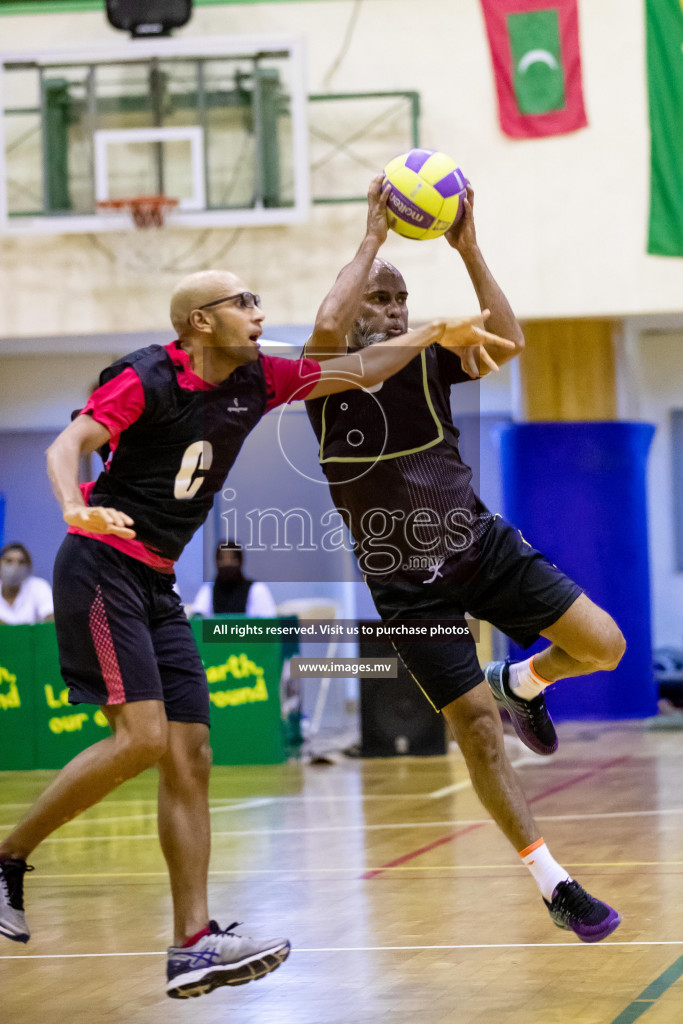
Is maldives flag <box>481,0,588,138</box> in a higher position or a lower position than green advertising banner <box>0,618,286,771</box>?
higher

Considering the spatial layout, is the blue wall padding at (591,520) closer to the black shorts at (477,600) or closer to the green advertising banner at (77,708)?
the green advertising banner at (77,708)

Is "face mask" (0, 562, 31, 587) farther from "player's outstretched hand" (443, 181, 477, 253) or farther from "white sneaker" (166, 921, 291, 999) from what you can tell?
"white sneaker" (166, 921, 291, 999)

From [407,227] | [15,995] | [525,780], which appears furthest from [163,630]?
[525,780]

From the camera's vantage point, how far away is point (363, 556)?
4.75 m

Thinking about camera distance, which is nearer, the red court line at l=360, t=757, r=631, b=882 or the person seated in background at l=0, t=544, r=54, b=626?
the red court line at l=360, t=757, r=631, b=882

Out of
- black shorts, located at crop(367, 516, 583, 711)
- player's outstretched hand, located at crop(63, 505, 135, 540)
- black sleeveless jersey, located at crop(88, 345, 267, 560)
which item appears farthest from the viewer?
black shorts, located at crop(367, 516, 583, 711)

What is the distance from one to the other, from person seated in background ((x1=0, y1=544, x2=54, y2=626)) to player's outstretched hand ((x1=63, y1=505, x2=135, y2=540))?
8281 mm

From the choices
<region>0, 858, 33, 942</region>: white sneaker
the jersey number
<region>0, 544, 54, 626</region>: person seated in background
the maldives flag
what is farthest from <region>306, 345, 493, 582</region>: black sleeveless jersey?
the maldives flag

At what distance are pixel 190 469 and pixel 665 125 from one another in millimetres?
9232

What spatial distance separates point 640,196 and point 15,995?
9753 mm

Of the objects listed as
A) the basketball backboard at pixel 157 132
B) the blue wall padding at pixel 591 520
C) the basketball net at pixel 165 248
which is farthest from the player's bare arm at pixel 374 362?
the blue wall padding at pixel 591 520

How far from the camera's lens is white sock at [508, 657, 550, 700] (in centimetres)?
493

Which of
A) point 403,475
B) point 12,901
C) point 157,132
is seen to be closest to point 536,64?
point 157,132

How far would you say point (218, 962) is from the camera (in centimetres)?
394
